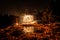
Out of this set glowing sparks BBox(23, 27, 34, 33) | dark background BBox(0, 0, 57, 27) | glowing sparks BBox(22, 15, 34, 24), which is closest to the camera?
glowing sparks BBox(23, 27, 34, 33)

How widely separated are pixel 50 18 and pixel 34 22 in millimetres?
455

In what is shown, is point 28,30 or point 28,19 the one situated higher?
point 28,19

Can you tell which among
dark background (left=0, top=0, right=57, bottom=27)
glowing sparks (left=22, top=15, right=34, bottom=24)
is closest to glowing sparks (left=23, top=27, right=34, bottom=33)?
glowing sparks (left=22, top=15, right=34, bottom=24)

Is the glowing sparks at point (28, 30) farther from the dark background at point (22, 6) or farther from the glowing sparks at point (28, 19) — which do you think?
the dark background at point (22, 6)

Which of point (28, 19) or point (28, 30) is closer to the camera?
point (28, 30)

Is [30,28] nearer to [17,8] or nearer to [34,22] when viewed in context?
[34,22]

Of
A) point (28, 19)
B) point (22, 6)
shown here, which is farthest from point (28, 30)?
point (22, 6)

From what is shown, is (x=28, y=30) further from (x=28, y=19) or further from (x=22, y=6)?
(x=22, y=6)

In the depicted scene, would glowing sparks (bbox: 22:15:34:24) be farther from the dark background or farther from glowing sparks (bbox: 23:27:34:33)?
glowing sparks (bbox: 23:27:34:33)

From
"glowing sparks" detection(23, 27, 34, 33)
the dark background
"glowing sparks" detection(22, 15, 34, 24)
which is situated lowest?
"glowing sparks" detection(23, 27, 34, 33)

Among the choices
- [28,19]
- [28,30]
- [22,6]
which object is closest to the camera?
[28,30]

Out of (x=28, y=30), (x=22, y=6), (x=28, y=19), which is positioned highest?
(x=22, y=6)

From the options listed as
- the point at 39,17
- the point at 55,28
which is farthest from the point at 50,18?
the point at 55,28

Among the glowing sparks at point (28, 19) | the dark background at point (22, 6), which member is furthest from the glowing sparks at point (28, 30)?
the dark background at point (22, 6)
